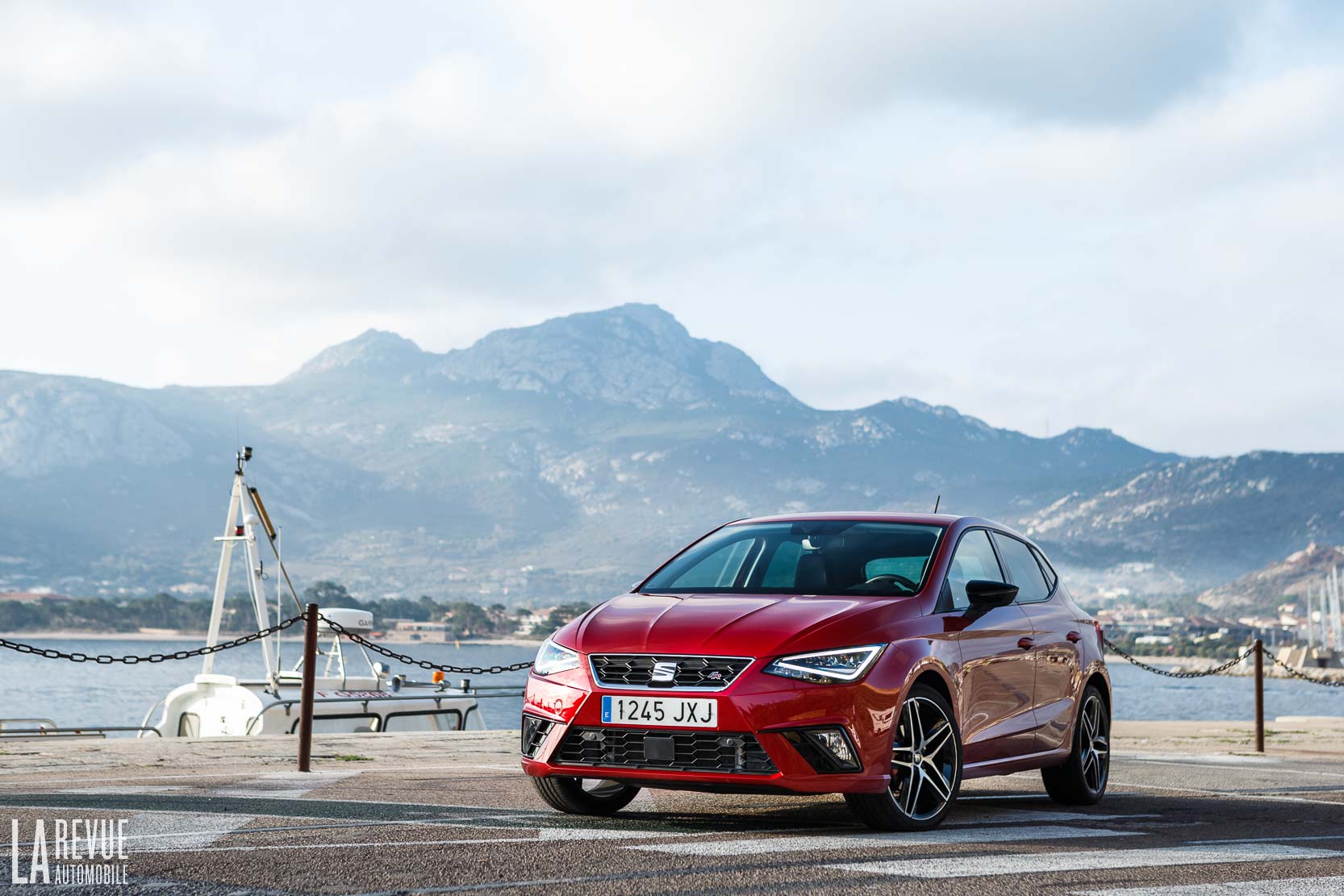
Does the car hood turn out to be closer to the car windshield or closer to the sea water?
the car windshield

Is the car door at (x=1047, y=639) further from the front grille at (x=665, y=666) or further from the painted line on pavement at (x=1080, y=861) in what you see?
the front grille at (x=665, y=666)

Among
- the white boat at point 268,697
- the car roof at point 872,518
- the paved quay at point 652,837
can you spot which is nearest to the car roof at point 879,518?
the car roof at point 872,518

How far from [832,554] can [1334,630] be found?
17993cm

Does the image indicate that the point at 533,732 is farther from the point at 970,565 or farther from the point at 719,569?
the point at 970,565

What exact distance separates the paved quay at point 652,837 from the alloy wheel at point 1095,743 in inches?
7.4

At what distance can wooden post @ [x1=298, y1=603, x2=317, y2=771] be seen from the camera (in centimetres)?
A: 1169

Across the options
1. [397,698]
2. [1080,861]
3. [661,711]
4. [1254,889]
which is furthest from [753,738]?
[397,698]

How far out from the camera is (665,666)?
6789 mm

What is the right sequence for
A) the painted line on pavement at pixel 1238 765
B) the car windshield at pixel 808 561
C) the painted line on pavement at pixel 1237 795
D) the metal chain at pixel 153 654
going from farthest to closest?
1. the painted line on pavement at pixel 1238 765
2. the metal chain at pixel 153 654
3. the painted line on pavement at pixel 1237 795
4. the car windshield at pixel 808 561

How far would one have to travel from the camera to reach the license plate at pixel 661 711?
21.9 ft

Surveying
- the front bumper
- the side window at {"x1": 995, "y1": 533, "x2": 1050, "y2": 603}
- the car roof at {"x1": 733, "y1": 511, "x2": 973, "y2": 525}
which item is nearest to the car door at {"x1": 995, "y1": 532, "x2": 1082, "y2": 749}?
the side window at {"x1": 995, "y1": 533, "x2": 1050, "y2": 603}

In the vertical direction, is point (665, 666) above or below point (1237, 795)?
above

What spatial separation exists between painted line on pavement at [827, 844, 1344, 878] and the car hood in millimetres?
1107

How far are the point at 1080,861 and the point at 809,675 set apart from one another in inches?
52.6
